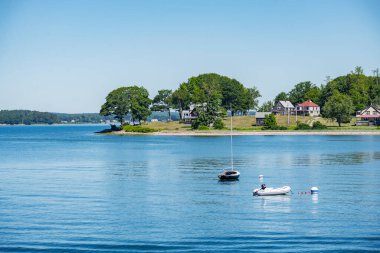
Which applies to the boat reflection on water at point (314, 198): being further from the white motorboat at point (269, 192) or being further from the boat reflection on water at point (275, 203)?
the white motorboat at point (269, 192)

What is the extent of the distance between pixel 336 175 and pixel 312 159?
2805cm

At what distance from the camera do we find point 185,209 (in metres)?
58.0

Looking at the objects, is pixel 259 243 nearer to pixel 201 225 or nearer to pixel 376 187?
pixel 201 225

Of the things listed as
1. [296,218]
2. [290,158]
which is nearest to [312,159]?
[290,158]

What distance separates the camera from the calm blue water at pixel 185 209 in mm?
45125

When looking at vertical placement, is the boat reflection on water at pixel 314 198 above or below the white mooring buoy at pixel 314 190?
below

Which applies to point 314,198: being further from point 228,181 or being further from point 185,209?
point 228,181

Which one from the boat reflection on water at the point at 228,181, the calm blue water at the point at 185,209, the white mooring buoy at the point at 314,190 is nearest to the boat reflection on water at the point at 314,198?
the calm blue water at the point at 185,209

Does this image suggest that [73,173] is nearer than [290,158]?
Yes

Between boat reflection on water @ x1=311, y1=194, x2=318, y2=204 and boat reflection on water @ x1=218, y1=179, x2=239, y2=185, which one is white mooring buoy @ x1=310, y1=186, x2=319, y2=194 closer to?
boat reflection on water @ x1=311, y1=194, x2=318, y2=204

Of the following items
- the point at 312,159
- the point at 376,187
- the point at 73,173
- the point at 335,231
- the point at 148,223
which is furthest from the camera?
the point at 312,159

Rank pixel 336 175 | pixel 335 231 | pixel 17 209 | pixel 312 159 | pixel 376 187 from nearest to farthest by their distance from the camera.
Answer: pixel 335 231 < pixel 17 209 < pixel 376 187 < pixel 336 175 < pixel 312 159

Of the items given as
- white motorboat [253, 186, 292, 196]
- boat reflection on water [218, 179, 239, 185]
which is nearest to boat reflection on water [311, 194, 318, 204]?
white motorboat [253, 186, 292, 196]

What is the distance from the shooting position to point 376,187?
72000 mm
